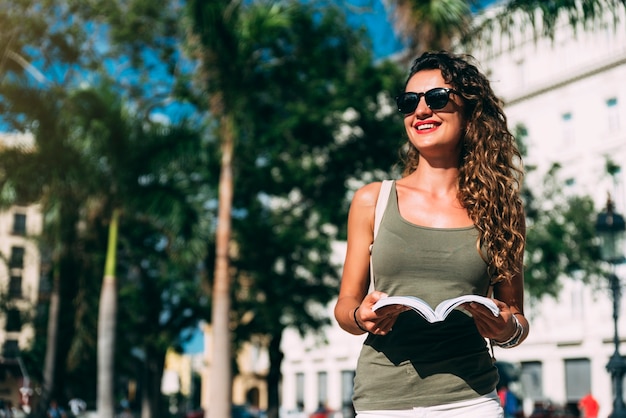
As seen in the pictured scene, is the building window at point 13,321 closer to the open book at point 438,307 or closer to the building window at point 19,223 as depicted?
the open book at point 438,307

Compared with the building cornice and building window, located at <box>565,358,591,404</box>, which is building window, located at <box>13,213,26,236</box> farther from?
building window, located at <box>565,358,591,404</box>

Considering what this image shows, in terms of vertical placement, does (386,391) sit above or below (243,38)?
below

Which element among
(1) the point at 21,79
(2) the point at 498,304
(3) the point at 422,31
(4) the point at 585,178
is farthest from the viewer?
(4) the point at 585,178

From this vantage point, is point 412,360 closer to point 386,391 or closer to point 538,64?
point 386,391

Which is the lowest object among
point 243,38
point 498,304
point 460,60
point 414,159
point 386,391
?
point 386,391

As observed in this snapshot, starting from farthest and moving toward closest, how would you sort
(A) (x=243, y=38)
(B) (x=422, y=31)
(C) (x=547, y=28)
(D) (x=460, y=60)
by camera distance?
1. (A) (x=243, y=38)
2. (B) (x=422, y=31)
3. (C) (x=547, y=28)
4. (D) (x=460, y=60)

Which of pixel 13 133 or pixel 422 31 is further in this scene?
pixel 13 133

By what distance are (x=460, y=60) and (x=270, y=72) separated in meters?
19.6

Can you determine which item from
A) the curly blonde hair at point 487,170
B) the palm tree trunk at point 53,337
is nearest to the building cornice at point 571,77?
the palm tree trunk at point 53,337

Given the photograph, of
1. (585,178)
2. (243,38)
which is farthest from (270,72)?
(585,178)

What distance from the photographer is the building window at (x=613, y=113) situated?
4238 centimetres

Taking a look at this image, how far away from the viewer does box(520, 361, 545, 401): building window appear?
44.5 meters

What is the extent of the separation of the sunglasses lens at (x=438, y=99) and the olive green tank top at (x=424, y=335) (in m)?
0.33

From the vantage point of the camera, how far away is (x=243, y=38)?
54.5 feet
